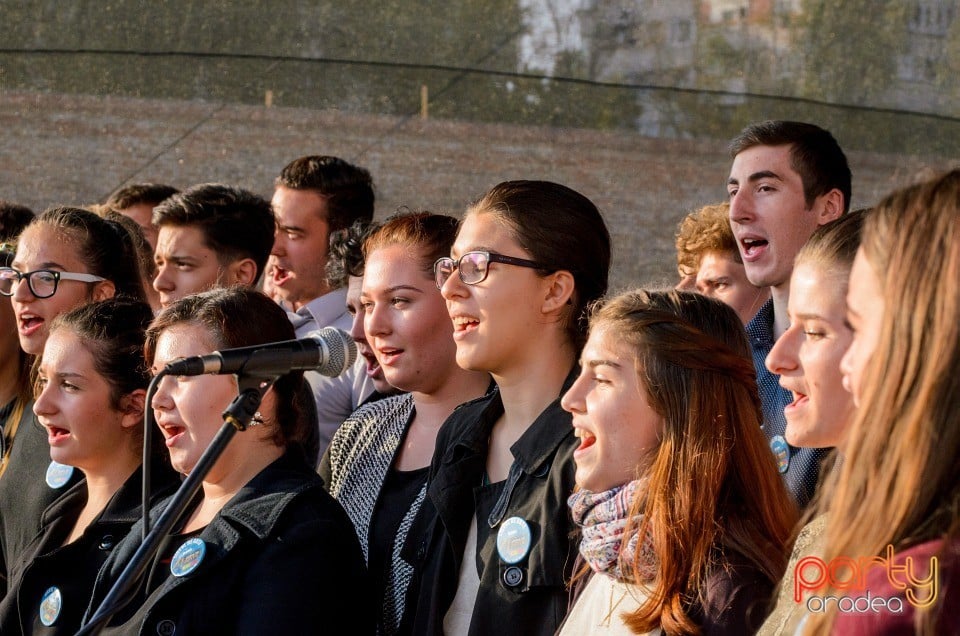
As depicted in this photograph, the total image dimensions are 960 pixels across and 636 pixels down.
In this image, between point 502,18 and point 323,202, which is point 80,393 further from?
point 502,18

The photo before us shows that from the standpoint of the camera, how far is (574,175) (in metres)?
9.61

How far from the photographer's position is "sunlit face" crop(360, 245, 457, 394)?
3.56m

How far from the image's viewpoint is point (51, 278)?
13.8 ft

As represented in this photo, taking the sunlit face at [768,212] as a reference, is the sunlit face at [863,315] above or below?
above

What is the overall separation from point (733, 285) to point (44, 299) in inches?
96.5

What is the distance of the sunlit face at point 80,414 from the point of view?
3447 mm

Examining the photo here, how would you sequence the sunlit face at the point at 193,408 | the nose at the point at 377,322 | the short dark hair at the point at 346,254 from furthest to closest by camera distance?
1. the short dark hair at the point at 346,254
2. the nose at the point at 377,322
3. the sunlit face at the point at 193,408

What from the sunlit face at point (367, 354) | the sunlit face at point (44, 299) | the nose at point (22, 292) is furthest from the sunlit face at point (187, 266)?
the sunlit face at point (367, 354)

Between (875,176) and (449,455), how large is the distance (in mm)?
7188

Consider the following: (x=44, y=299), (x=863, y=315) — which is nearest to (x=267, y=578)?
(x=863, y=315)

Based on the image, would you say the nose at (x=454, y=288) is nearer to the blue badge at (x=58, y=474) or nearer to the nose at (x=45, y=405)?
the nose at (x=45, y=405)

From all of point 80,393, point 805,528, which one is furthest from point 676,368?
point 80,393

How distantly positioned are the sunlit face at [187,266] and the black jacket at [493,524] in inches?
80.9

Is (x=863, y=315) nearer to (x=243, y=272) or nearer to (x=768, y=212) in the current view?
(x=768, y=212)
